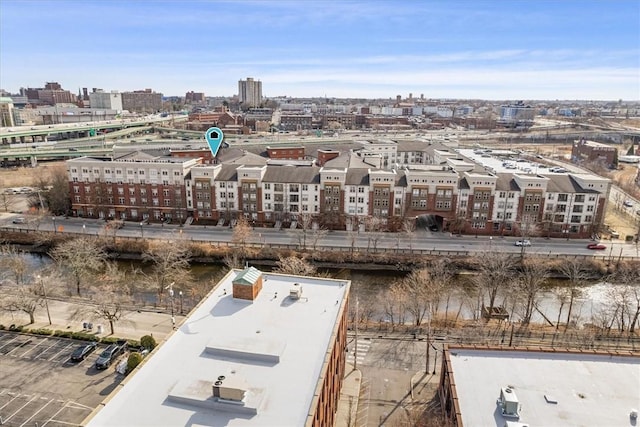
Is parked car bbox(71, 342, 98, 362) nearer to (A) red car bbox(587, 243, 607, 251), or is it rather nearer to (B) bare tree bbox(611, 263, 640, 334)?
(B) bare tree bbox(611, 263, 640, 334)

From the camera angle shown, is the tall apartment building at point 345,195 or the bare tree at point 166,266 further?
the tall apartment building at point 345,195

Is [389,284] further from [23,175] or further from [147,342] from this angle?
[23,175]

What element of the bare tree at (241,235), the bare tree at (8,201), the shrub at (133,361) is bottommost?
the bare tree at (8,201)

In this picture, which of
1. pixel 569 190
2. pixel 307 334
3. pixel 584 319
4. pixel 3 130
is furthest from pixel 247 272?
pixel 3 130

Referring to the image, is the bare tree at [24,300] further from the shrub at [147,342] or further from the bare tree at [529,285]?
the bare tree at [529,285]

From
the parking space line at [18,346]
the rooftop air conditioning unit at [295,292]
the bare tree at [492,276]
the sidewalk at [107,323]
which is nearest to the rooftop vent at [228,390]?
the rooftop air conditioning unit at [295,292]
